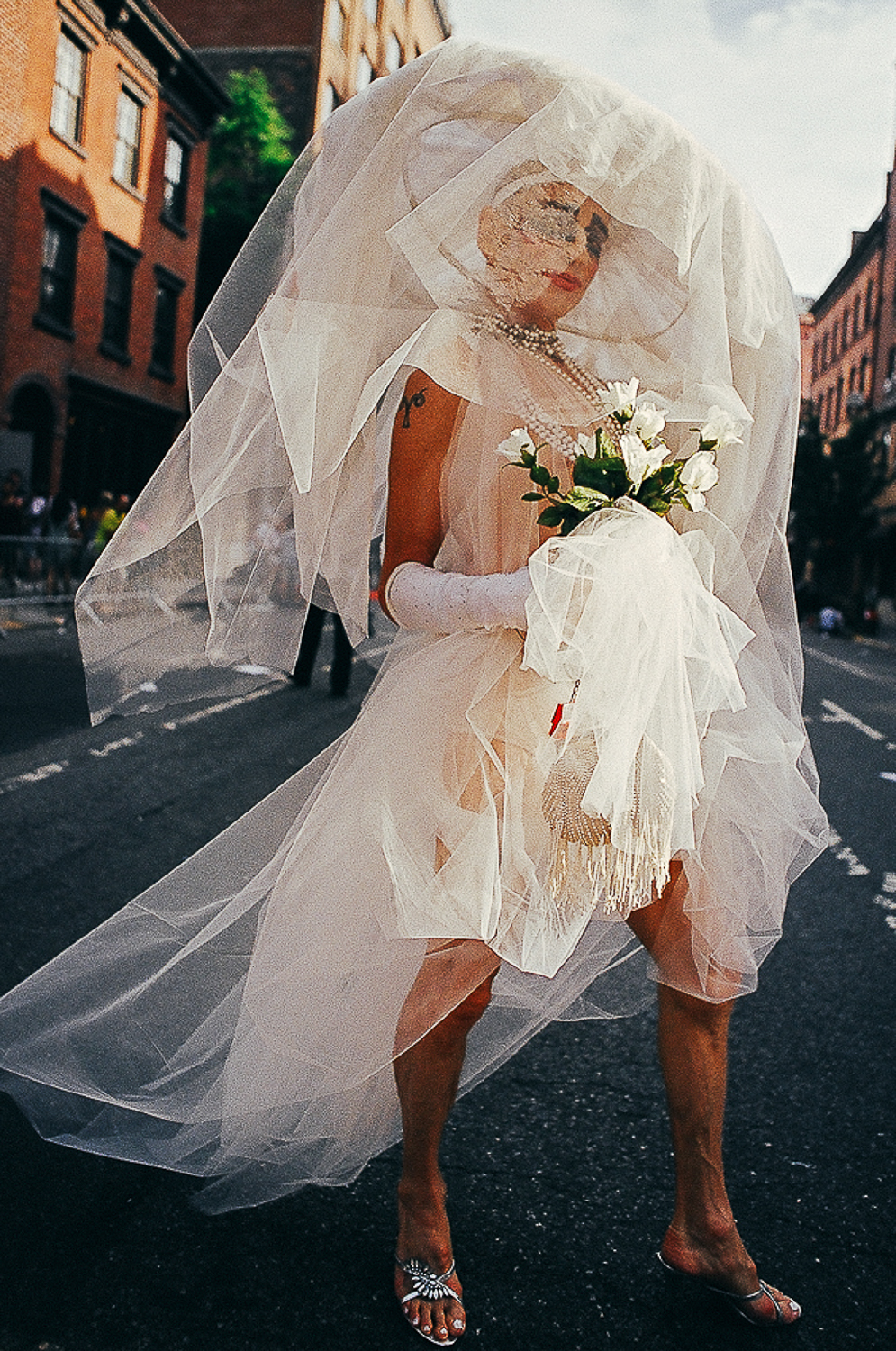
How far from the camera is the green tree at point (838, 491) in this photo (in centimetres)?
3634

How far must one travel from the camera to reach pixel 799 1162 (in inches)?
104

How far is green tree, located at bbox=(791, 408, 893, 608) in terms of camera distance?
119ft

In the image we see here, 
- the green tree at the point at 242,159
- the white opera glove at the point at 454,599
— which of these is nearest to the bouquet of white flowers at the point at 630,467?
the white opera glove at the point at 454,599

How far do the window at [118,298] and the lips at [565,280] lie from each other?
22.5m

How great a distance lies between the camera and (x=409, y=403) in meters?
2.11

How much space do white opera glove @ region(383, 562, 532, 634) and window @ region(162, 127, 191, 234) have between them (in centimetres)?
2551

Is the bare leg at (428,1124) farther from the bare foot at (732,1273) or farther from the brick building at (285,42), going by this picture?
the brick building at (285,42)

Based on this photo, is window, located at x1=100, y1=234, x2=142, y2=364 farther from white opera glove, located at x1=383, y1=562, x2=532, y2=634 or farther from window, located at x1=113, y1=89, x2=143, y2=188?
white opera glove, located at x1=383, y1=562, x2=532, y2=634

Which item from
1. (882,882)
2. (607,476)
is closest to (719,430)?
(607,476)

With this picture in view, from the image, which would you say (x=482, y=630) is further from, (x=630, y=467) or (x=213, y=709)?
(x=213, y=709)

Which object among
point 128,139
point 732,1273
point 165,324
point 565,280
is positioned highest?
point 128,139

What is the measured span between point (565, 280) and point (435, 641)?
2.26 feet

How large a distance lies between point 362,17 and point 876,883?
124ft

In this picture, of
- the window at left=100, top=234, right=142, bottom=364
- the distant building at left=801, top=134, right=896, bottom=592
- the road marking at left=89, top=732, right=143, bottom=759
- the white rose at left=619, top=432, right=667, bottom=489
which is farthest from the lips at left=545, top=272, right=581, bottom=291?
the distant building at left=801, top=134, right=896, bottom=592
